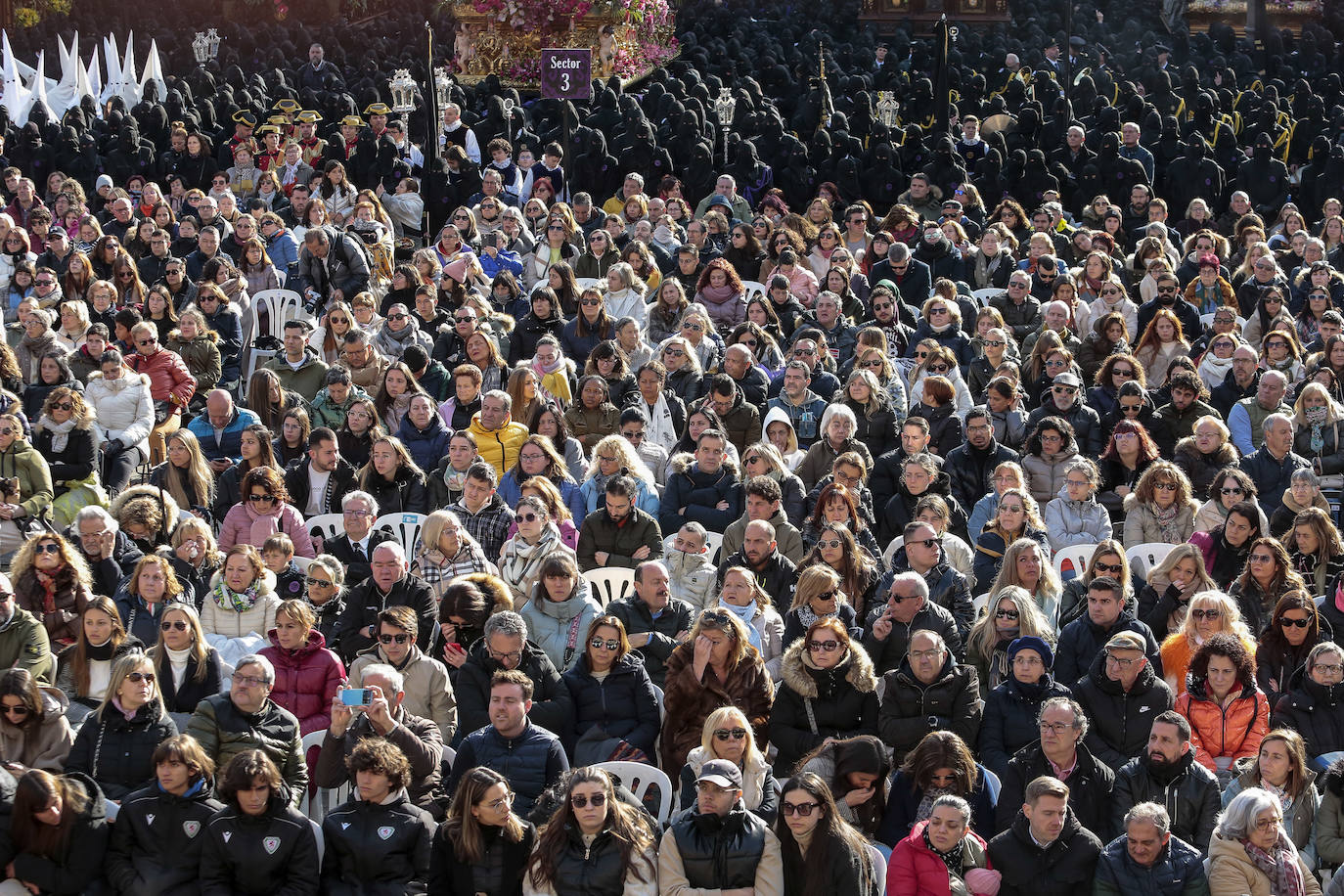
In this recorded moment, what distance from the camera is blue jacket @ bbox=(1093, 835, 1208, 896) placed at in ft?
21.9

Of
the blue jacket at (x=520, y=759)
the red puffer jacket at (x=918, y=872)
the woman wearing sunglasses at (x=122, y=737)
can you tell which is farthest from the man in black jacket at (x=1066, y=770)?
the woman wearing sunglasses at (x=122, y=737)

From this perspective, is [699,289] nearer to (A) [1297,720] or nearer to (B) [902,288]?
(B) [902,288]

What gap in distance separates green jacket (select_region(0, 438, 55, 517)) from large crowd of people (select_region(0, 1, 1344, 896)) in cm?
3

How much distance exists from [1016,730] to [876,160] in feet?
37.9

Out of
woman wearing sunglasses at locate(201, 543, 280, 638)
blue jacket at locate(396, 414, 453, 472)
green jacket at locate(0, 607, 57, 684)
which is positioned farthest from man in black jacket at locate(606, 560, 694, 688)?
blue jacket at locate(396, 414, 453, 472)

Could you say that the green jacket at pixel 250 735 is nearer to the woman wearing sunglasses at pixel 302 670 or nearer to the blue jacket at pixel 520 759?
the woman wearing sunglasses at pixel 302 670

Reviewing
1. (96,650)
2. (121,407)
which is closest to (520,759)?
(96,650)

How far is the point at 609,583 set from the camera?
31.2 feet

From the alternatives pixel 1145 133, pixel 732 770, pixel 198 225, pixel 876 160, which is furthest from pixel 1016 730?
pixel 1145 133

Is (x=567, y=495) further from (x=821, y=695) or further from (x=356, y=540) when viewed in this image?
(x=821, y=695)

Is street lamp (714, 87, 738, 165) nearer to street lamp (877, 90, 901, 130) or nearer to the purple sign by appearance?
street lamp (877, 90, 901, 130)

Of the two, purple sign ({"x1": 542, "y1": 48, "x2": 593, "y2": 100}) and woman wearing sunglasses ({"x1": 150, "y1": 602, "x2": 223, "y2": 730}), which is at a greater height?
purple sign ({"x1": 542, "y1": 48, "x2": 593, "y2": 100})

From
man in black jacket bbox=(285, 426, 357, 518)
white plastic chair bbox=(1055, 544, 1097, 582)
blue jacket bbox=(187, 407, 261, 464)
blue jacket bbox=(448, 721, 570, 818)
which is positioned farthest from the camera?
blue jacket bbox=(187, 407, 261, 464)

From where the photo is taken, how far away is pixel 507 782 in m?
7.30
